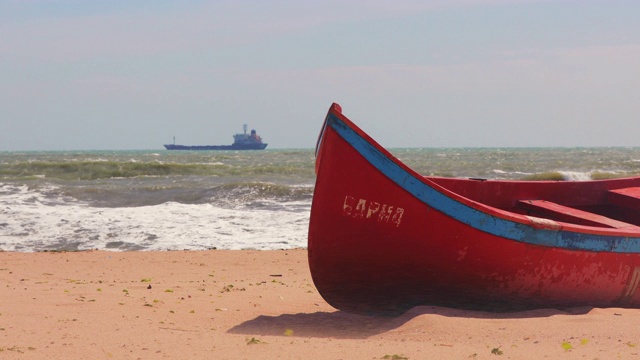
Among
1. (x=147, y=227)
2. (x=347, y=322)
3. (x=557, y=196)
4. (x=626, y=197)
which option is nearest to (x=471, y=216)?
(x=347, y=322)

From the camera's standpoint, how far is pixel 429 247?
5012mm

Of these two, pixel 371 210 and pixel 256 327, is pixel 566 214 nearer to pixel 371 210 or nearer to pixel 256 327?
pixel 371 210

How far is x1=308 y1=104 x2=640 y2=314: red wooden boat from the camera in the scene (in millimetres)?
4832

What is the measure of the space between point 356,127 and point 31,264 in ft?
17.7

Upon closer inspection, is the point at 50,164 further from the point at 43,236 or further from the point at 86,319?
the point at 86,319

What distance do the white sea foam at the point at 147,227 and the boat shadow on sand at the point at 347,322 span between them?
15.6ft

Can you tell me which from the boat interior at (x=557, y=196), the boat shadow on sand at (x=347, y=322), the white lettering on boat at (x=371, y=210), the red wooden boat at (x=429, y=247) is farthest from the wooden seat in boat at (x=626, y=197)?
the white lettering on boat at (x=371, y=210)

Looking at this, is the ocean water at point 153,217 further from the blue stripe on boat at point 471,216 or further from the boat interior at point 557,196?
the blue stripe on boat at point 471,216

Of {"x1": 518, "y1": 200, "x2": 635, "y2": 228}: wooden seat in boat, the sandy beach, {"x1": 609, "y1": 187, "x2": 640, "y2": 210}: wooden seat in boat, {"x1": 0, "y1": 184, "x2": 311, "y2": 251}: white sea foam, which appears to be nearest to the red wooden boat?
the sandy beach

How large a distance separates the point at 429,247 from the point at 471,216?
355 mm

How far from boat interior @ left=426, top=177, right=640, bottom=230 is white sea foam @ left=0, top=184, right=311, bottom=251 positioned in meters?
3.93

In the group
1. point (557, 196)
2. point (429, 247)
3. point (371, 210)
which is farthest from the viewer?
point (557, 196)

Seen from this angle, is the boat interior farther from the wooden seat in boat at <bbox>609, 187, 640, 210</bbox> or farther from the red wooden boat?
the red wooden boat

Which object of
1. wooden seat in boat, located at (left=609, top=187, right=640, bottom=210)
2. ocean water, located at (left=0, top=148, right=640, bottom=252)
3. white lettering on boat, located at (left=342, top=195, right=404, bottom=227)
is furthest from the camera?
ocean water, located at (left=0, top=148, right=640, bottom=252)
